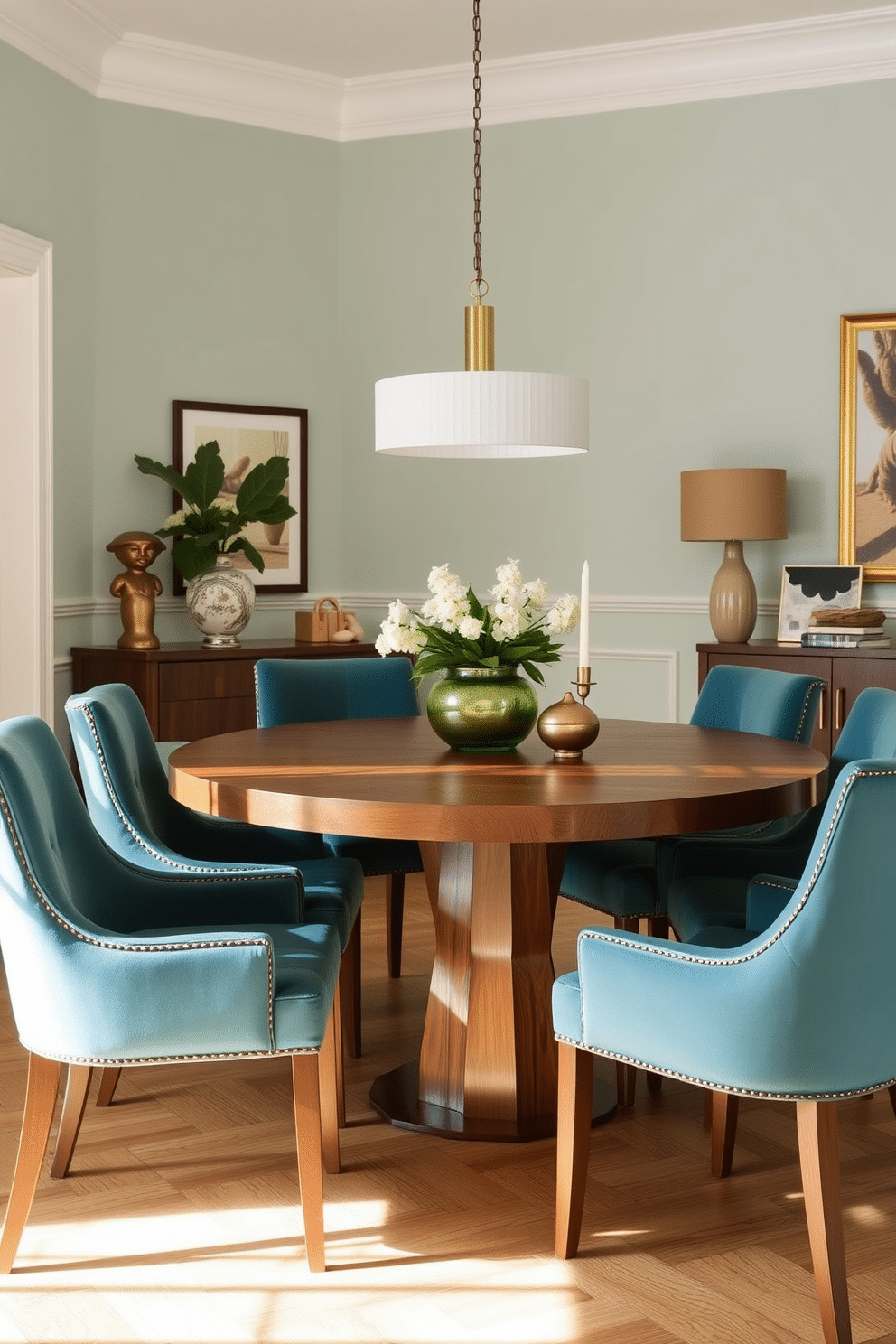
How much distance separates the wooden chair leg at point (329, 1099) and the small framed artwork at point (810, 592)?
9.63ft

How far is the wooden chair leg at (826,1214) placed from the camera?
2127 millimetres

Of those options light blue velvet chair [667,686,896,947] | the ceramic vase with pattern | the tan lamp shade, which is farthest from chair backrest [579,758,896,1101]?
the ceramic vase with pattern

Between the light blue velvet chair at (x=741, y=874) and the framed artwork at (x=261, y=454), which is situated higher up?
the framed artwork at (x=261, y=454)

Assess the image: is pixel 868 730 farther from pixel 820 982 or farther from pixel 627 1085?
pixel 820 982

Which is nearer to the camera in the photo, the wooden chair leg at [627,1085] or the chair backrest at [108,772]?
the chair backrest at [108,772]

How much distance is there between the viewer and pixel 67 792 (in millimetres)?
2660

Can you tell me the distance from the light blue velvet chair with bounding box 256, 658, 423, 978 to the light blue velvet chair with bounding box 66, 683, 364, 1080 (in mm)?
331

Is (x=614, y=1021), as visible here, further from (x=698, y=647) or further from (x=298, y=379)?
(x=298, y=379)

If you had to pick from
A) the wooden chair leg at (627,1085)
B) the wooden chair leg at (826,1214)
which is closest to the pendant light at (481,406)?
the wooden chair leg at (627,1085)

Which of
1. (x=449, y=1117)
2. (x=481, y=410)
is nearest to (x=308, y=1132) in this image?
(x=449, y=1117)

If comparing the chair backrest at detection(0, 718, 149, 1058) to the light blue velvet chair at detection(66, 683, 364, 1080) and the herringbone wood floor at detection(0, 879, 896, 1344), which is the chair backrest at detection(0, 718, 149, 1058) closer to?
the light blue velvet chair at detection(66, 683, 364, 1080)

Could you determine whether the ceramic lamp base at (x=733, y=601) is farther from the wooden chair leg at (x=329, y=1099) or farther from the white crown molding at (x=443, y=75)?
the wooden chair leg at (x=329, y=1099)

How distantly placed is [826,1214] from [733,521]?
3.25m

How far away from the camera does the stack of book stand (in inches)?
195
